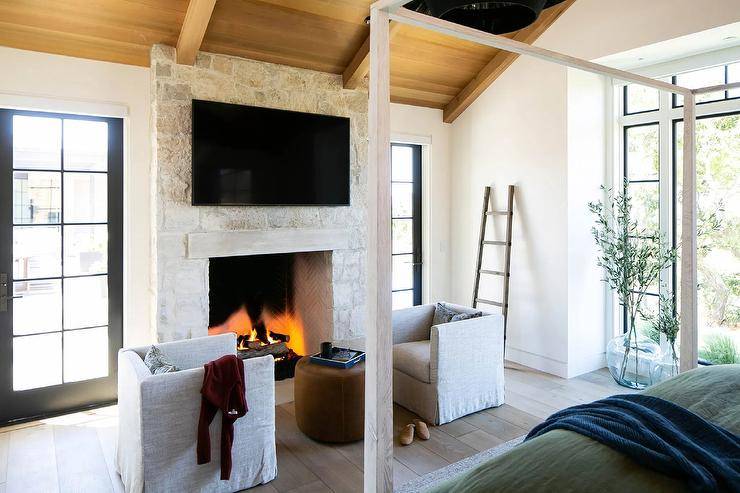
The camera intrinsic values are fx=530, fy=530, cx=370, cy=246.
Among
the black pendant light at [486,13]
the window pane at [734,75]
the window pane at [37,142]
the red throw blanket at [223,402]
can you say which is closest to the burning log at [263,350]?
the red throw blanket at [223,402]

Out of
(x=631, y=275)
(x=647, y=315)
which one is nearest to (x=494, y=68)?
(x=631, y=275)

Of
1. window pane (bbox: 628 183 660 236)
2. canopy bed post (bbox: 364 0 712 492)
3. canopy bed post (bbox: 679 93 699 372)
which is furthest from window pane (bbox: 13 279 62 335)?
window pane (bbox: 628 183 660 236)

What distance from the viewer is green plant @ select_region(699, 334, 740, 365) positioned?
165 inches

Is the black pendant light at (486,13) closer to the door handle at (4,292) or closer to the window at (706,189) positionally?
the window at (706,189)

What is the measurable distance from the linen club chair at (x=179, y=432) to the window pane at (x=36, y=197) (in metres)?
→ 1.51

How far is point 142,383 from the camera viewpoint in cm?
255

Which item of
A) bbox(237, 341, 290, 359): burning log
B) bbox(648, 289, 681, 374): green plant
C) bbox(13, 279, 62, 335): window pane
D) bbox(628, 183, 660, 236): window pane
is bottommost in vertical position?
bbox(237, 341, 290, 359): burning log

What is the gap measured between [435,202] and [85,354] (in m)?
3.63

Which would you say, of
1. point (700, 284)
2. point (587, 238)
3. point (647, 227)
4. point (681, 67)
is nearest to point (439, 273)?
point (587, 238)

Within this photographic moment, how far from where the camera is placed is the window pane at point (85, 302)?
399 centimetres

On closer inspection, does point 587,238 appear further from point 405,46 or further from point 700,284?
point 405,46

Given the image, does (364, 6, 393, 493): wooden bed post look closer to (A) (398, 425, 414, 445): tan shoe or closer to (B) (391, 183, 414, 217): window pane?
(A) (398, 425, 414, 445): tan shoe

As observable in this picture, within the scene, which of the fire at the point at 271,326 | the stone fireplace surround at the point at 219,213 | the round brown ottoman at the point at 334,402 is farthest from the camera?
the fire at the point at 271,326

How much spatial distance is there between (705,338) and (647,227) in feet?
3.43
